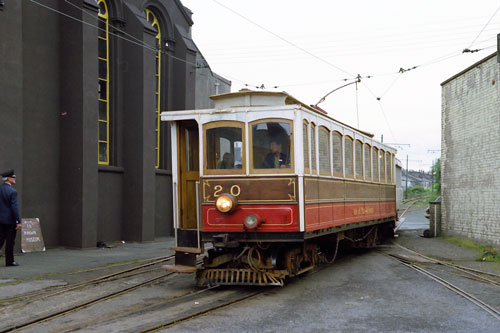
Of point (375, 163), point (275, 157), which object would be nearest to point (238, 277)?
point (275, 157)

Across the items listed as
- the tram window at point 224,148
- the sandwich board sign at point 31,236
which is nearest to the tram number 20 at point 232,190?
the tram window at point 224,148

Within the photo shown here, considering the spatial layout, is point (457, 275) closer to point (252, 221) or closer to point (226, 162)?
point (252, 221)

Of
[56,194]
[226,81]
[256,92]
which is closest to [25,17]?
[56,194]

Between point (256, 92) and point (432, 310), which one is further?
point (256, 92)

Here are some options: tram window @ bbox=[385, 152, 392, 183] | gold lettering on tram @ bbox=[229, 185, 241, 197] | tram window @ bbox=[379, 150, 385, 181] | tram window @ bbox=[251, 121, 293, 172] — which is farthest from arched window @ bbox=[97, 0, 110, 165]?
tram window @ bbox=[251, 121, 293, 172]

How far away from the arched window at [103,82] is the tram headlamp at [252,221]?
357 inches

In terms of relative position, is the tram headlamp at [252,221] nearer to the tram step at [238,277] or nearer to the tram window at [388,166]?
the tram step at [238,277]

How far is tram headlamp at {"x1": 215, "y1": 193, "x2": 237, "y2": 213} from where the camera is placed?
28.9ft

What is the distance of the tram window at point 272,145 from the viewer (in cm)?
900

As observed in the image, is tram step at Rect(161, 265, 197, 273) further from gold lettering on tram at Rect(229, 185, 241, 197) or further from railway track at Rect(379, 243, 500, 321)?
railway track at Rect(379, 243, 500, 321)

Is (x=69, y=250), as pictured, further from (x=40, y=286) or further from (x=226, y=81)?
(x=226, y=81)

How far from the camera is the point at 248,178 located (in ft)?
29.5

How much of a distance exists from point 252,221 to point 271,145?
1248 mm

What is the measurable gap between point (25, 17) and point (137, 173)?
550 centimetres
